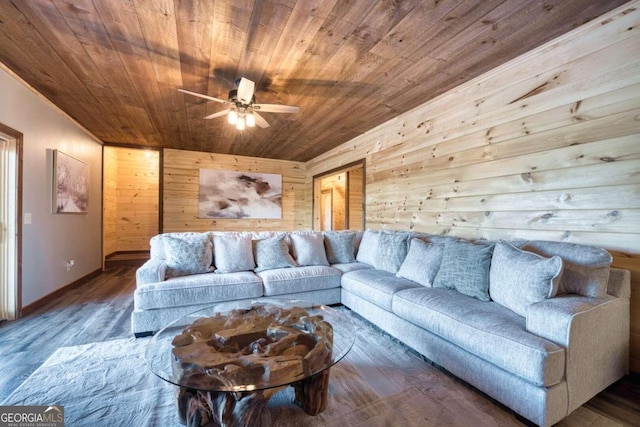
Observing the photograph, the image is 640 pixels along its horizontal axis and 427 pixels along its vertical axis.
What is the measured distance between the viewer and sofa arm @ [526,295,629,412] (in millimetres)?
1327

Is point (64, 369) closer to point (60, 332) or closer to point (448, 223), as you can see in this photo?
point (60, 332)

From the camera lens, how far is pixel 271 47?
6.84 feet

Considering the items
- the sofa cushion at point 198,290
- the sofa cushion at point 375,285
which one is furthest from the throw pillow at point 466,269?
the sofa cushion at point 198,290

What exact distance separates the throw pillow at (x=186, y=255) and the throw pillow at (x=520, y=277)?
2674 millimetres

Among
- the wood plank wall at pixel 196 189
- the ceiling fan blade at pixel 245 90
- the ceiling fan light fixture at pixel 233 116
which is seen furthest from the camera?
the wood plank wall at pixel 196 189

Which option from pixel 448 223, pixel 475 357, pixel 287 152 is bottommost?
pixel 475 357

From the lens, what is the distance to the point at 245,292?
260cm

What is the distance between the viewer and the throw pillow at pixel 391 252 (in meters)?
2.84

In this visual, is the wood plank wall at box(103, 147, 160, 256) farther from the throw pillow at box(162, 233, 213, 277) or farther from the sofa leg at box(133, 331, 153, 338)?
the sofa leg at box(133, 331, 153, 338)

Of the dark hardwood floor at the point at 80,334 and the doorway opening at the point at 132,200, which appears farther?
the doorway opening at the point at 132,200

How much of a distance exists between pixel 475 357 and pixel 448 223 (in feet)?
5.12

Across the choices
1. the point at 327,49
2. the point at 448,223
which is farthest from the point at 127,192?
the point at 448,223

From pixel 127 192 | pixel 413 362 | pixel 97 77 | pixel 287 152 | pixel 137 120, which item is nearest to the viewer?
pixel 413 362

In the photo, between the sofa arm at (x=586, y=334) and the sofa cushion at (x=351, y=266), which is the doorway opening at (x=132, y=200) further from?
the sofa arm at (x=586, y=334)
